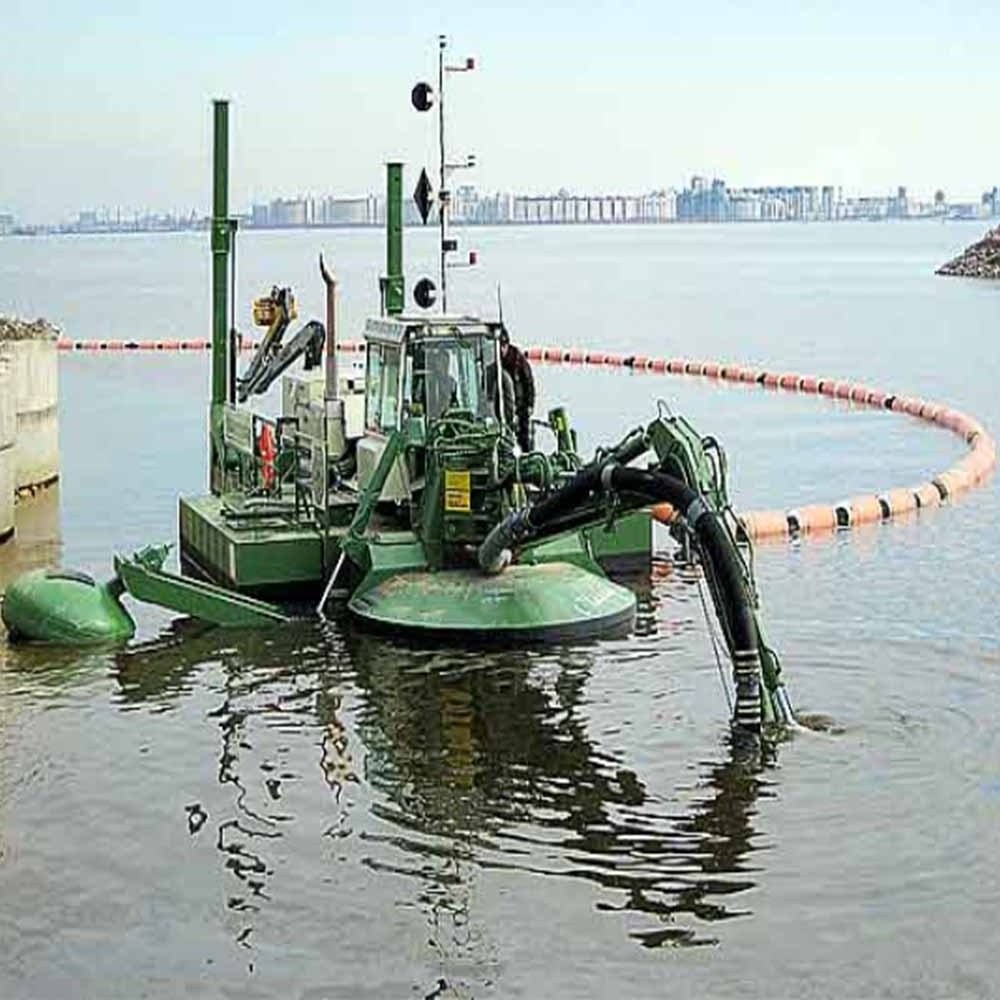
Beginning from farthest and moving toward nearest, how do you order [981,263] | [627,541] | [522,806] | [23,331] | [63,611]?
[981,263] → [23,331] → [627,541] → [63,611] → [522,806]

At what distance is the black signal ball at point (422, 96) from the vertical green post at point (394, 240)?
285cm

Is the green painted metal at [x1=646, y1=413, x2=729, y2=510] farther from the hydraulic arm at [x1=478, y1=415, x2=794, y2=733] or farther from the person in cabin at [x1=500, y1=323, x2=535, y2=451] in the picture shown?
the person in cabin at [x1=500, y1=323, x2=535, y2=451]

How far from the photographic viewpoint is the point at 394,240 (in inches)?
1019

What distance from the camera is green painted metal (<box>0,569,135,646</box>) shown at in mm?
19766

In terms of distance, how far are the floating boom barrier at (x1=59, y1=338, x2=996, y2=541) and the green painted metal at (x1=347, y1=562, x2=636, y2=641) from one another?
1.68 meters

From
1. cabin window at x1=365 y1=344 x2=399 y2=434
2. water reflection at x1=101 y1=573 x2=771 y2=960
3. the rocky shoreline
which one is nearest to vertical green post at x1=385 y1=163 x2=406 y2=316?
cabin window at x1=365 y1=344 x2=399 y2=434

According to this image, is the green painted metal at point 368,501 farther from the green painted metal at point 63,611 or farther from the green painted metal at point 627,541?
the green painted metal at point 627,541

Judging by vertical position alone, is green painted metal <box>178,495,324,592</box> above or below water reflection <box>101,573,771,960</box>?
above

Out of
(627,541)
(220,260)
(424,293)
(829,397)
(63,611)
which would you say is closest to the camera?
(63,611)

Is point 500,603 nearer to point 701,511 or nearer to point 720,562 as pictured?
point 701,511

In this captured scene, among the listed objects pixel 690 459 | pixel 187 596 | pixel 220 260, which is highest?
pixel 220 260

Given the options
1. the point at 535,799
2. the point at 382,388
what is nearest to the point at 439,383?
the point at 382,388

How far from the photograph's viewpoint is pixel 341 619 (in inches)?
812

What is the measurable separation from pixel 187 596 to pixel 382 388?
11.2 feet
